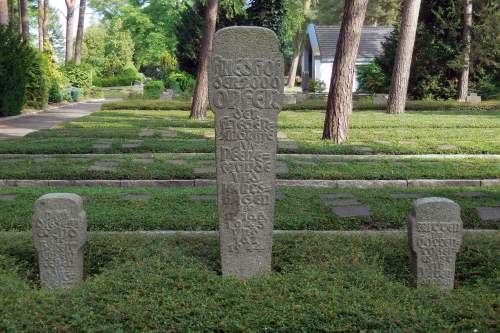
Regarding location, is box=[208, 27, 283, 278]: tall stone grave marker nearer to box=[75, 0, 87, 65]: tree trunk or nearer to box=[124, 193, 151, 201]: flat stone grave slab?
box=[124, 193, 151, 201]: flat stone grave slab

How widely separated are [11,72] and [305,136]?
12.1 m

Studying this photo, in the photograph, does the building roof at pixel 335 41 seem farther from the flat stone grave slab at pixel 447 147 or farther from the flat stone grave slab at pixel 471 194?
the flat stone grave slab at pixel 471 194

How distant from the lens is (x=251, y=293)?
4.70m

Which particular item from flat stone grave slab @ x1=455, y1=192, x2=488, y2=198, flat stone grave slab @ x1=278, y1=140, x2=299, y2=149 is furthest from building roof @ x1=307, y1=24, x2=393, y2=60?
flat stone grave slab @ x1=455, y1=192, x2=488, y2=198

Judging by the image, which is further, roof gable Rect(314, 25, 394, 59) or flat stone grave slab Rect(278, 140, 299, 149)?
roof gable Rect(314, 25, 394, 59)

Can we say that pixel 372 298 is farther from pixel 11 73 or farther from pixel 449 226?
pixel 11 73

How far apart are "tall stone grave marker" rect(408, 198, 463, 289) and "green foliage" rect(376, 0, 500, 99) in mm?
22993

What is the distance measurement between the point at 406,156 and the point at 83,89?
29.5m

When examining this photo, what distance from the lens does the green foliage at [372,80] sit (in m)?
31.8

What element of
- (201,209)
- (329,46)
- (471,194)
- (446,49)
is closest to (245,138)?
(201,209)

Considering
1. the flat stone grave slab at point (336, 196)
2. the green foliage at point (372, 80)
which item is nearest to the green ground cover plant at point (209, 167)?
the flat stone grave slab at point (336, 196)

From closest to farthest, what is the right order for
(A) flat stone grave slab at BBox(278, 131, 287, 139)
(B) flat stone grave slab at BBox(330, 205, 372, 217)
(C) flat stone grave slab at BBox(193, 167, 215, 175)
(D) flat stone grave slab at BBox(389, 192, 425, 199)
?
(B) flat stone grave slab at BBox(330, 205, 372, 217), (D) flat stone grave slab at BBox(389, 192, 425, 199), (C) flat stone grave slab at BBox(193, 167, 215, 175), (A) flat stone grave slab at BBox(278, 131, 287, 139)

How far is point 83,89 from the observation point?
125ft

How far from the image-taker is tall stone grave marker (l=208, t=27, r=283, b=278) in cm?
501
